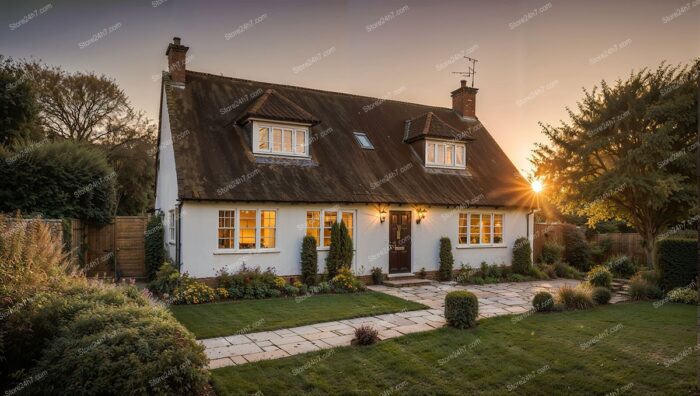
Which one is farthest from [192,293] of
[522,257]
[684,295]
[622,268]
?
[622,268]

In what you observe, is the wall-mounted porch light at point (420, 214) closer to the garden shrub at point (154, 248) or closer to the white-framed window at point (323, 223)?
the white-framed window at point (323, 223)

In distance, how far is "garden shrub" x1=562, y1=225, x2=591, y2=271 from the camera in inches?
790

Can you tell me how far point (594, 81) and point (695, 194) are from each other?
603cm

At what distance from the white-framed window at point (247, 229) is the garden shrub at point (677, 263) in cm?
1225

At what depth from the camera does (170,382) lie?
4605mm

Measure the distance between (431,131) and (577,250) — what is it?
382 inches

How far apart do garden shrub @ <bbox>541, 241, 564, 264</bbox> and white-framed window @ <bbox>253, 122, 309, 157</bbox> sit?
12.2 metres

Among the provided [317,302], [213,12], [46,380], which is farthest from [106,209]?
[46,380]

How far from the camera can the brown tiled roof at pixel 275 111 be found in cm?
1420

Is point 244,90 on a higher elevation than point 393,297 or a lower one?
higher

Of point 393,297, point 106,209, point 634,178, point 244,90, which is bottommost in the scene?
point 393,297

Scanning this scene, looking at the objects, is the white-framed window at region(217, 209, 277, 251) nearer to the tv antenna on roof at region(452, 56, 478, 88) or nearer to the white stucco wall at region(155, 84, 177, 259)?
the white stucco wall at region(155, 84, 177, 259)

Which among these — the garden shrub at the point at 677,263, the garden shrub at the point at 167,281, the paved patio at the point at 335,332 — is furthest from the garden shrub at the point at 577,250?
the garden shrub at the point at 167,281

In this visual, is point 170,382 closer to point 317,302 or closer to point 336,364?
point 336,364
